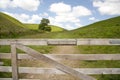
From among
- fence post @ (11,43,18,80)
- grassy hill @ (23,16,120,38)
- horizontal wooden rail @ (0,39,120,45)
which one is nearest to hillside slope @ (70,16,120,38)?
grassy hill @ (23,16,120,38)

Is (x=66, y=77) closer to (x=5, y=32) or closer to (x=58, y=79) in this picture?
(x=58, y=79)

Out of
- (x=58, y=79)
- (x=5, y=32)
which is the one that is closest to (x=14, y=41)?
(x=58, y=79)

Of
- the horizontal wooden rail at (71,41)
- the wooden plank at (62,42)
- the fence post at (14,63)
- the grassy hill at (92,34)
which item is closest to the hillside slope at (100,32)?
the grassy hill at (92,34)

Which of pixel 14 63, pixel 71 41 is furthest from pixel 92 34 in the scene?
pixel 14 63

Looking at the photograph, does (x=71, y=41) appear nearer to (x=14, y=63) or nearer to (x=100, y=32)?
(x=14, y=63)

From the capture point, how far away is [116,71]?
7223mm

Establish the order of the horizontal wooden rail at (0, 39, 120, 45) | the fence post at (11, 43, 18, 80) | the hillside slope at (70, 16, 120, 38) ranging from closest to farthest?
the fence post at (11, 43, 18, 80) → the horizontal wooden rail at (0, 39, 120, 45) → the hillside slope at (70, 16, 120, 38)

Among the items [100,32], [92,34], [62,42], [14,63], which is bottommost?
[14,63]

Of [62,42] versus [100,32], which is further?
[100,32]

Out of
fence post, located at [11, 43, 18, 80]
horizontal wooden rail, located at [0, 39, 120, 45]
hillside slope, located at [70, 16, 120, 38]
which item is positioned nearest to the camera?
fence post, located at [11, 43, 18, 80]

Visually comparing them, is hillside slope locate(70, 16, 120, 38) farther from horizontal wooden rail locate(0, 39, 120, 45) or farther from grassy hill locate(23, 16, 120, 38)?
horizontal wooden rail locate(0, 39, 120, 45)

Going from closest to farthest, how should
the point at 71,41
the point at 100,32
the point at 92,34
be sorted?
the point at 71,41
the point at 92,34
the point at 100,32

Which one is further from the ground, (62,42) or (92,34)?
(62,42)

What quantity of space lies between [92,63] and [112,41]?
569cm
